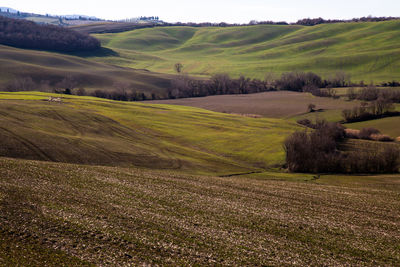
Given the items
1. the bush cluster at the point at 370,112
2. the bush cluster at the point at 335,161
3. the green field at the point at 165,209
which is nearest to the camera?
the green field at the point at 165,209

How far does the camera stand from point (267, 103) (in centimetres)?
13062

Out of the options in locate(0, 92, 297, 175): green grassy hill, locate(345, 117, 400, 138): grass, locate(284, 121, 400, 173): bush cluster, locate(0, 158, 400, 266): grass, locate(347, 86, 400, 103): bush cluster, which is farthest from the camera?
locate(347, 86, 400, 103): bush cluster

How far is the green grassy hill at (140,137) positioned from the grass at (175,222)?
10.3 m

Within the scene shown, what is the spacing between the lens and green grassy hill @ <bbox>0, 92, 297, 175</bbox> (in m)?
51.9

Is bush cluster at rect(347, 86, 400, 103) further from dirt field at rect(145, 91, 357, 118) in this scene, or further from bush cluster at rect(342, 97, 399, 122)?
bush cluster at rect(342, 97, 399, 122)

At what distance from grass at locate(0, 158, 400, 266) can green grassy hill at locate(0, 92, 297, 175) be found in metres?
10.3

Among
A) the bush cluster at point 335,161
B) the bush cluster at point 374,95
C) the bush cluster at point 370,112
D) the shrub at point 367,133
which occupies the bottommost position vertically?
the bush cluster at point 335,161

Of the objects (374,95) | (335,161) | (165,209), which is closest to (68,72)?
(374,95)

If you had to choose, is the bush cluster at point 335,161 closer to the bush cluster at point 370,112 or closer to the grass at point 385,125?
the grass at point 385,125

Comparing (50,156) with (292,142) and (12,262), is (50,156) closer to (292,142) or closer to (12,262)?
(12,262)

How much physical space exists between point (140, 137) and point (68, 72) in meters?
88.7

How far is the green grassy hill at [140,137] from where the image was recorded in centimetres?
5188

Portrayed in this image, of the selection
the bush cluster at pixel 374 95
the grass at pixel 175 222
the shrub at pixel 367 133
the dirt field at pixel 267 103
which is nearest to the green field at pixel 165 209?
the grass at pixel 175 222

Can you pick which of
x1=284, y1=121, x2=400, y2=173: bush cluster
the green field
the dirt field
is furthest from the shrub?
the green field
